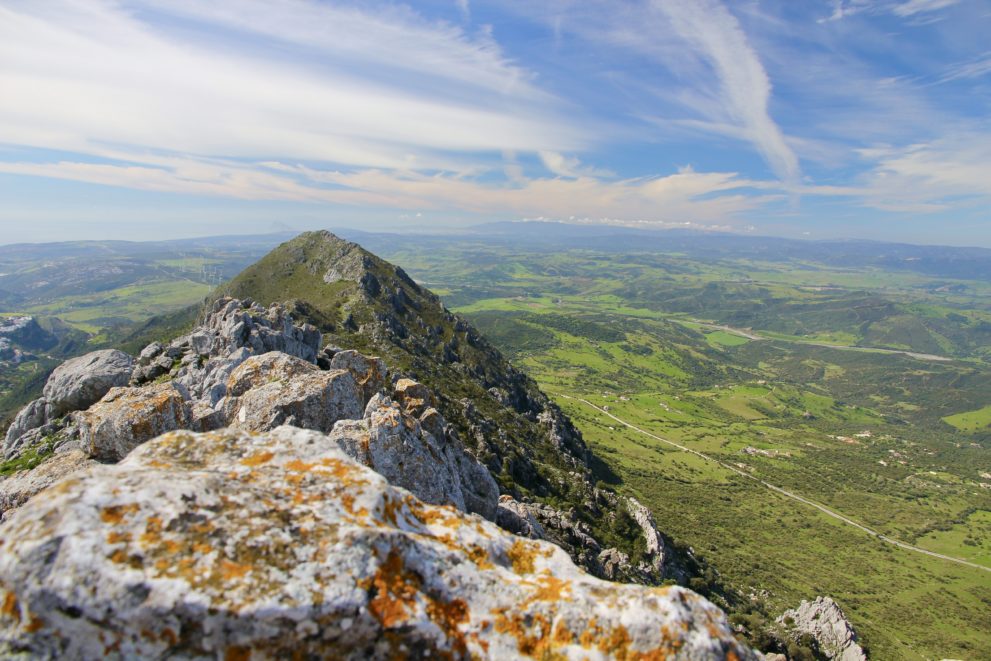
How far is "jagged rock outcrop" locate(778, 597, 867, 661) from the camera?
51.4 m

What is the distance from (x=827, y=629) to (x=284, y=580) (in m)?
72.3

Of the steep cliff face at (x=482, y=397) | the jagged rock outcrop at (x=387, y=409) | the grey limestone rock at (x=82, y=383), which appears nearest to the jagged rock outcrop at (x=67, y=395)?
the grey limestone rock at (x=82, y=383)

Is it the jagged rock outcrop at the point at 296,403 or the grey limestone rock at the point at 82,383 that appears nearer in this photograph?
the jagged rock outcrop at the point at 296,403

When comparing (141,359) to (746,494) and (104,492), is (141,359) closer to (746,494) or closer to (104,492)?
(104,492)

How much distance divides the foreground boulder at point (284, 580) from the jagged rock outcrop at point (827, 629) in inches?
2496

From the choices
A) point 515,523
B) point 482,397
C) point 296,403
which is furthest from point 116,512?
point 482,397

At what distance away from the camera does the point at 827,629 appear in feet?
178

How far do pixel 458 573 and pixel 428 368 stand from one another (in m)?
109

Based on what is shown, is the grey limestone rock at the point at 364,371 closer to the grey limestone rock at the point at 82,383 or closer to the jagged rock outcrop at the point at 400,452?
the jagged rock outcrop at the point at 400,452

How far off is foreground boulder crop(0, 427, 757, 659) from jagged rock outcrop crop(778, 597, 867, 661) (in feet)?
208

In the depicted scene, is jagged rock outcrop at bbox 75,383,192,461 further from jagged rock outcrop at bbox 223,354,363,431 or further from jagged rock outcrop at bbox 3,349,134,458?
jagged rock outcrop at bbox 3,349,134,458

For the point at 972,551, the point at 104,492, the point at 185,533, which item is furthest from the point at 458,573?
the point at 972,551

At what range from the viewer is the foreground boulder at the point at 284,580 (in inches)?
250

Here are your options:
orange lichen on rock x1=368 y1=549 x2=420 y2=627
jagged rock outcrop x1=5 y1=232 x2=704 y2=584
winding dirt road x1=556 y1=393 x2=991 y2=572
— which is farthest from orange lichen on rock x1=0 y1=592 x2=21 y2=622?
winding dirt road x1=556 y1=393 x2=991 y2=572
